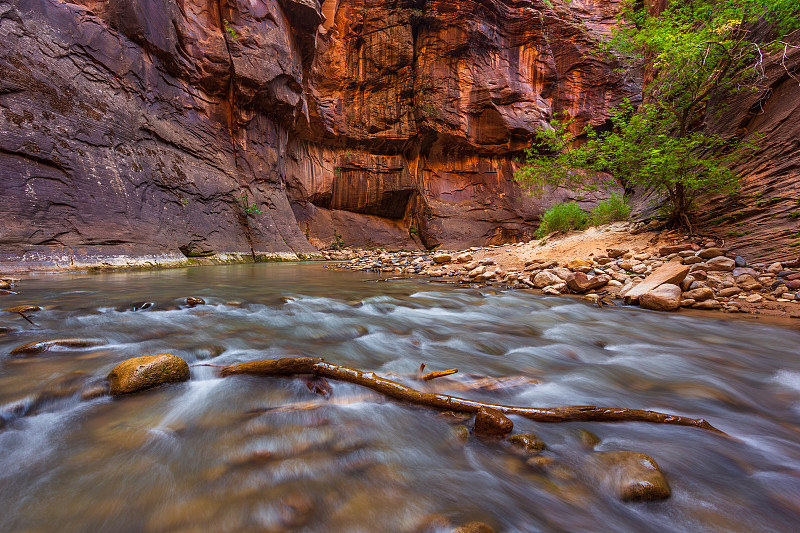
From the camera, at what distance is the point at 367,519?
0.84m

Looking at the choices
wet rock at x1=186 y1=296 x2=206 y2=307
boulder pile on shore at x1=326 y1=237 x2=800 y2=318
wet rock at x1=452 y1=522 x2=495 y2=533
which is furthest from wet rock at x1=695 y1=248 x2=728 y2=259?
wet rock at x1=186 y1=296 x2=206 y2=307

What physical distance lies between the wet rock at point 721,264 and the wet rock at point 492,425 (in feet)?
14.5

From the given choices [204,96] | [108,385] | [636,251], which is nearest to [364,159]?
[204,96]

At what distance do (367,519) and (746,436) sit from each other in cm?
162

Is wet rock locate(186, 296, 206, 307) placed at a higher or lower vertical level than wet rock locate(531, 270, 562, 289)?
lower

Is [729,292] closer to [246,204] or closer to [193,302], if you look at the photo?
[193,302]

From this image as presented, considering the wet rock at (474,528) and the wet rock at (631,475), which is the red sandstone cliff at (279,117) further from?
the wet rock at (474,528)

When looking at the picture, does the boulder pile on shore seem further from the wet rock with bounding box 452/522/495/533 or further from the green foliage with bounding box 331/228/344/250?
the green foliage with bounding box 331/228/344/250

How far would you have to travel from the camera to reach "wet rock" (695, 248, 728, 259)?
4.17 metres

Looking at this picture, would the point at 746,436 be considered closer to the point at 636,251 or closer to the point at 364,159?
the point at 636,251

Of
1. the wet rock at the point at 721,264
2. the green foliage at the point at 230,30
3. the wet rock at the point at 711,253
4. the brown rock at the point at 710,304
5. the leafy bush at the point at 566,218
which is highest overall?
the green foliage at the point at 230,30

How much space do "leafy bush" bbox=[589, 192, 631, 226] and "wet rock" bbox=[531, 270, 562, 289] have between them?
4.40 m

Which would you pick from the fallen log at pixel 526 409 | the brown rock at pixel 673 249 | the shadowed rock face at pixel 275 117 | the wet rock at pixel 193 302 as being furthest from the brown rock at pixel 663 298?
the shadowed rock face at pixel 275 117

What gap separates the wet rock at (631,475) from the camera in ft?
3.08
